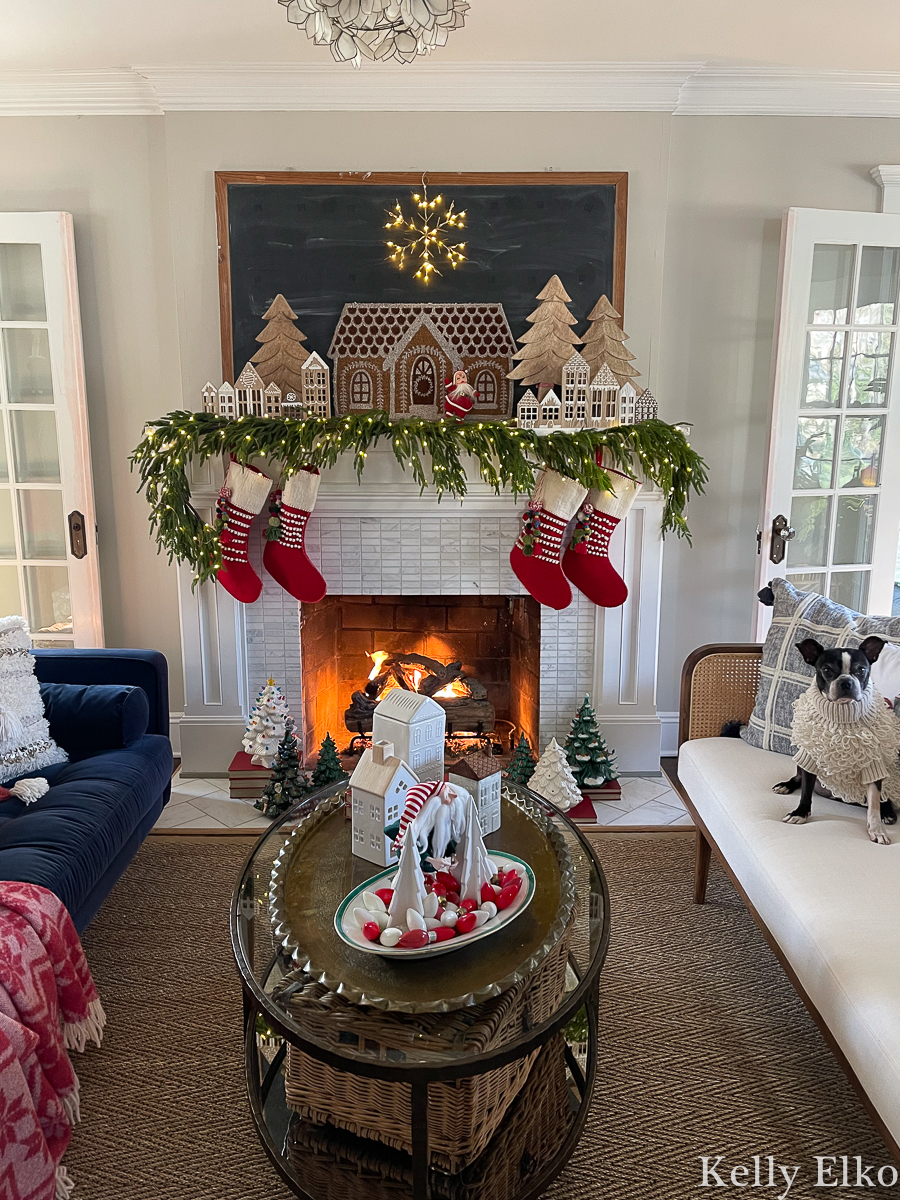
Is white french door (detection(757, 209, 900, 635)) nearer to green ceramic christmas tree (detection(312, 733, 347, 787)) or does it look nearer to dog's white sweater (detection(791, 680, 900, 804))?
dog's white sweater (detection(791, 680, 900, 804))

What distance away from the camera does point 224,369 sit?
9.75 feet

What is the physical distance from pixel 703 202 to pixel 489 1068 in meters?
2.88

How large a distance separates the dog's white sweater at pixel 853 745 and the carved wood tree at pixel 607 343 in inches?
57.4

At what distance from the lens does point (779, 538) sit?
309cm

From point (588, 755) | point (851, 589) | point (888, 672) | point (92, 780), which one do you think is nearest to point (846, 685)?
point (888, 672)

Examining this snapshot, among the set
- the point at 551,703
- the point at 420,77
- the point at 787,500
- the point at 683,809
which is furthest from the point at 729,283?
the point at 683,809

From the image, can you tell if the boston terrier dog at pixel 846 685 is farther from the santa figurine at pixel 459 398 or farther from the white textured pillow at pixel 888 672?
the santa figurine at pixel 459 398

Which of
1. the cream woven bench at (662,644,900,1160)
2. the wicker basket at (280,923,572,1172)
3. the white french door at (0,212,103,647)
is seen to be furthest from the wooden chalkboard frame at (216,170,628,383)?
the wicker basket at (280,923,572,1172)

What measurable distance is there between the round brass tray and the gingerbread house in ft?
5.31

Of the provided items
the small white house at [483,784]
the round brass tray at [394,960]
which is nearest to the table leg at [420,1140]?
the round brass tray at [394,960]

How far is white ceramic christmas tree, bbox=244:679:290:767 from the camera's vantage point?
302 cm

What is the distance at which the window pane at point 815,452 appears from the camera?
307cm

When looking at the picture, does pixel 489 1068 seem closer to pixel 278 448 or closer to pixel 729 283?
pixel 278 448

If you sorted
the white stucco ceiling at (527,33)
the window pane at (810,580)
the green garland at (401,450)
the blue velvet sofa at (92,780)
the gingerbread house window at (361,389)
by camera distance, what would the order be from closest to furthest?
the blue velvet sofa at (92,780), the white stucco ceiling at (527,33), the green garland at (401,450), the gingerbread house window at (361,389), the window pane at (810,580)
